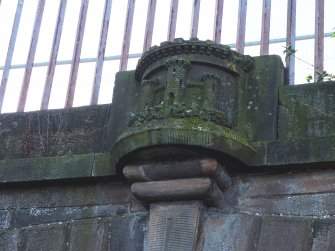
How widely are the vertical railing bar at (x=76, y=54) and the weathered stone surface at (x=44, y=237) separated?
1.62 meters

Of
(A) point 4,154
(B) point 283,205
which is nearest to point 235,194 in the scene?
(B) point 283,205

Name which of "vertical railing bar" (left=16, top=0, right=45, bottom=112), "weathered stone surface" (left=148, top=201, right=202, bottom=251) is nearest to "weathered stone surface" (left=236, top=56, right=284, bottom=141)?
"weathered stone surface" (left=148, top=201, right=202, bottom=251)

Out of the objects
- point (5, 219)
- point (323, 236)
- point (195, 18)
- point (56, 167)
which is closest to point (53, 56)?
point (195, 18)

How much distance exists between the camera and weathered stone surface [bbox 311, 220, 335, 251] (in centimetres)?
707

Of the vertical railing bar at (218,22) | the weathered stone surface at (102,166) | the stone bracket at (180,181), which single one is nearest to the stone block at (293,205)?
the stone bracket at (180,181)

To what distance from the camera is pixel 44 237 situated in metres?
8.02

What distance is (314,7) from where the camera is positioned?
884cm

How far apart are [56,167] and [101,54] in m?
1.73

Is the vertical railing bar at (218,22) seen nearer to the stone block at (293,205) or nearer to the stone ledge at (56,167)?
the stone ledge at (56,167)

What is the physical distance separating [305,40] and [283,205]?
210 centimetres

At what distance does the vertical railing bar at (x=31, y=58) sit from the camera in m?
9.45

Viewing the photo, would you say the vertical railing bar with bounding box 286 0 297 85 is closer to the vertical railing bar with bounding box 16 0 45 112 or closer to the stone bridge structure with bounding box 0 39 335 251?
the stone bridge structure with bounding box 0 39 335 251

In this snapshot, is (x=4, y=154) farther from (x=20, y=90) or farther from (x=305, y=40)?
(x=305, y=40)

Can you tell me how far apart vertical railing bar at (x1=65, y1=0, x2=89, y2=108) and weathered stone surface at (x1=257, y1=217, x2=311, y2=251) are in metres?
2.89
